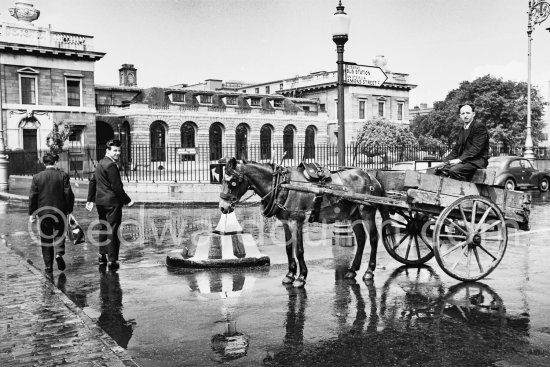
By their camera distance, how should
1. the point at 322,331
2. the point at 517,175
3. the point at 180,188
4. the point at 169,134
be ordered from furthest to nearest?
the point at 169,134 → the point at 517,175 → the point at 180,188 → the point at 322,331

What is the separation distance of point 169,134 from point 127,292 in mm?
51010

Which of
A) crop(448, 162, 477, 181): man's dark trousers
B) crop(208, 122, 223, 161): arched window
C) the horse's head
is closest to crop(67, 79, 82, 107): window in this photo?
crop(208, 122, 223, 161): arched window

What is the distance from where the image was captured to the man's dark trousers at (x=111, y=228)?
8.94m

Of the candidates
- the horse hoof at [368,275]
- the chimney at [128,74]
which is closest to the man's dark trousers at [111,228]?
the horse hoof at [368,275]

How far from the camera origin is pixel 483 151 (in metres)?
7.88

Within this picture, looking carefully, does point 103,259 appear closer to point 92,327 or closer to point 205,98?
point 92,327

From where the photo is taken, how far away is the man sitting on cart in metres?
7.82

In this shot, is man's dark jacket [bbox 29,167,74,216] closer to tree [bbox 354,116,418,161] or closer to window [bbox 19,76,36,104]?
window [bbox 19,76,36,104]

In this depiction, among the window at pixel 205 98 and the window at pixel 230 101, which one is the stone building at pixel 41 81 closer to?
the window at pixel 205 98

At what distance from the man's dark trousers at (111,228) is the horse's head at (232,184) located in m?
2.21

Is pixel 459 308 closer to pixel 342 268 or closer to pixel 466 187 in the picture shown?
pixel 466 187

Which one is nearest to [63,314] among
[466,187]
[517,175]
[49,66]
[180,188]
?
[466,187]

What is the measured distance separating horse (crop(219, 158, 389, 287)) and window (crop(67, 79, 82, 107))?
4380 cm

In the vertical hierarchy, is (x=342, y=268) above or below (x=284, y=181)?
below
